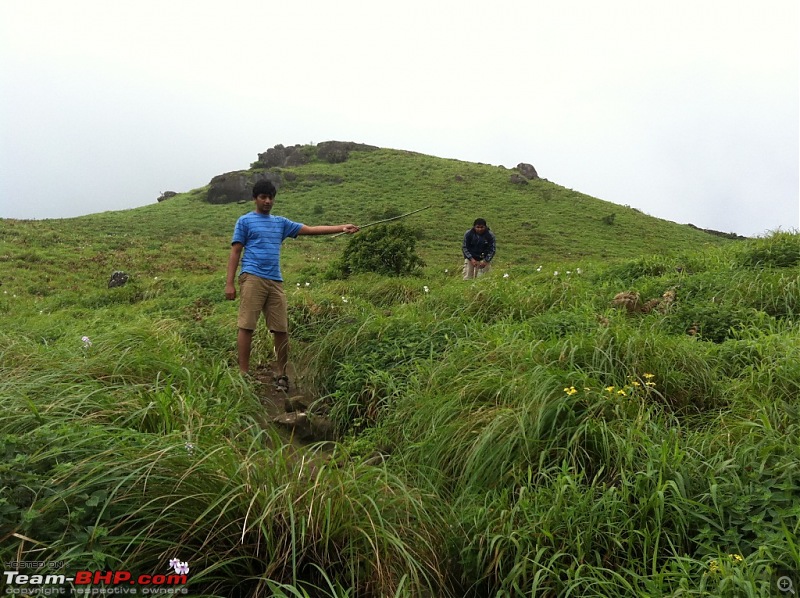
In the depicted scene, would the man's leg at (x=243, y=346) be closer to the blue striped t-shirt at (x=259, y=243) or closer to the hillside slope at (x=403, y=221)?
the blue striped t-shirt at (x=259, y=243)

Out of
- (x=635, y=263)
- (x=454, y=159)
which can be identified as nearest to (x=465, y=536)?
(x=635, y=263)

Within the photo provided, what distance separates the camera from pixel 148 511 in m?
1.97

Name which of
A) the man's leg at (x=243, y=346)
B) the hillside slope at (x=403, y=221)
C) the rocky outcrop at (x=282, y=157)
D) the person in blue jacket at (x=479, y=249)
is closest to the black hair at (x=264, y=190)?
the man's leg at (x=243, y=346)

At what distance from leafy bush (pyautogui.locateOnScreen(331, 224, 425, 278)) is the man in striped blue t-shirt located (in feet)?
19.6

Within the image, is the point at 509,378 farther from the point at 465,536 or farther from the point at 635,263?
the point at 635,263

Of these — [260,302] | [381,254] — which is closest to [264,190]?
[260,302]

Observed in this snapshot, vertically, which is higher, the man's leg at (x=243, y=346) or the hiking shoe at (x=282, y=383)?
the man's leg at (x=243, y=346)

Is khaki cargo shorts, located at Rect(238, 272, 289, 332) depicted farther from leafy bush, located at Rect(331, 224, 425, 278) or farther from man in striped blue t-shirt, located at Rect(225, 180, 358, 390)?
leafy bush, located at Rect(331, 224, 425, 278)

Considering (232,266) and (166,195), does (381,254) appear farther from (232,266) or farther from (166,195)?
(166,195)

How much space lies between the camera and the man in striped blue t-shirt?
4.74 meters

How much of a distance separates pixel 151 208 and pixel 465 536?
138 ft

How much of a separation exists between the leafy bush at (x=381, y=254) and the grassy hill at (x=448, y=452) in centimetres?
507

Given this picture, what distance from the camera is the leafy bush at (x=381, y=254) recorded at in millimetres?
11094

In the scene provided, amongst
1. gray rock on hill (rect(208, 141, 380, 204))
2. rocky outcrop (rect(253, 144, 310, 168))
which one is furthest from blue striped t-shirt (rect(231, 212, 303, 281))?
rocky outcrop (rect(253, 144, 310, 168))
